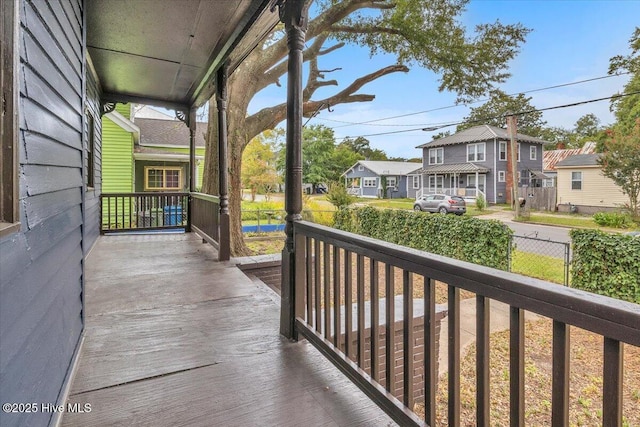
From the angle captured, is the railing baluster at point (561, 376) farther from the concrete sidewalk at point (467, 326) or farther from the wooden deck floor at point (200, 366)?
the concrete sidewalk at point (467, 326)

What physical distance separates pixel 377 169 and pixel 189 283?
28.6m

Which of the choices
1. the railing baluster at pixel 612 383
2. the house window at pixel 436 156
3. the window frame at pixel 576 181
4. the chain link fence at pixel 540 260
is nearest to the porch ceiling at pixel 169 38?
the railing baluster at pixel 612 383

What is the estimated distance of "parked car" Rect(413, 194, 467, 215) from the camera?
17.4m

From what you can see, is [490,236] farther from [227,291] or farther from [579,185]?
[579,185]

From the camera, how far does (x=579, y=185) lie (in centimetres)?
1739

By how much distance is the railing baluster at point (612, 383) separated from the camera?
79cm

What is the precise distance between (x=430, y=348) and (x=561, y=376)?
488mm

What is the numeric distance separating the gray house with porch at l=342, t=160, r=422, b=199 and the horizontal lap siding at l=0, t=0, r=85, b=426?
92.3 ft

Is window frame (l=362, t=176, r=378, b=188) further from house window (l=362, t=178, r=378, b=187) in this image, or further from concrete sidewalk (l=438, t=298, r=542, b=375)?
concrete sidewalk (l=438, t=298, r=542, b=375)

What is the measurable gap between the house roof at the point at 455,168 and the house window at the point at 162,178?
1742 cm

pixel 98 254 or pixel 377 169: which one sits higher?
pixel 377 169

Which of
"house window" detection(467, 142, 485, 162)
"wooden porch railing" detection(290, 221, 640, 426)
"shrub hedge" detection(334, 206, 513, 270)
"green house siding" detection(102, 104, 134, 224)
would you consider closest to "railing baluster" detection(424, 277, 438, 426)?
"wooden porch railing" detection(290, 221, 640, 426)

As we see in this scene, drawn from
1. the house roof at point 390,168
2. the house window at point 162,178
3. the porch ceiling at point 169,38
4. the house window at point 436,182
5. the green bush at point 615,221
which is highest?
the house roof at point 390,168

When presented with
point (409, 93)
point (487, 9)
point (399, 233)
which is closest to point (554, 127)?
point (409, 93)
